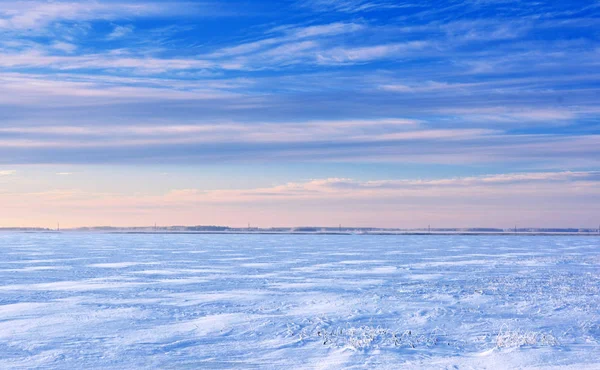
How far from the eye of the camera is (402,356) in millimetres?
9328

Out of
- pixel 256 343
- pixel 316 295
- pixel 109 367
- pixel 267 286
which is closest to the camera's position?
pixel 109 367

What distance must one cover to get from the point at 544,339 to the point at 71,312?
8811mm

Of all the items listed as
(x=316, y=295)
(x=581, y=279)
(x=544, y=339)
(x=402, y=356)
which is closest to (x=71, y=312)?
(x=316, y=295)

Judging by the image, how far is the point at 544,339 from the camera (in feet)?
34.0

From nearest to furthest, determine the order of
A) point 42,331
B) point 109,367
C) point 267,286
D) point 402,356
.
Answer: point 109,367
point 402,356
point 42,331
point 267,286

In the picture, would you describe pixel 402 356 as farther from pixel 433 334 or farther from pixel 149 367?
pixel 149 367

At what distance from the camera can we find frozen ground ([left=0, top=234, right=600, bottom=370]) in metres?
9.18

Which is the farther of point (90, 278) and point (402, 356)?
point (90, 278)

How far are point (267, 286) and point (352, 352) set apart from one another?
8437mm

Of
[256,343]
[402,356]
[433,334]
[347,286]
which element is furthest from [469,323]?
[347,286]

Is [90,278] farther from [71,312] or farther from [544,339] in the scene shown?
[544,339]

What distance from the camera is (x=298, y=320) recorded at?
12.2 meters

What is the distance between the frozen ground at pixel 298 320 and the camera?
9180mm

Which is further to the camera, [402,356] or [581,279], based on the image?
[581,279]
